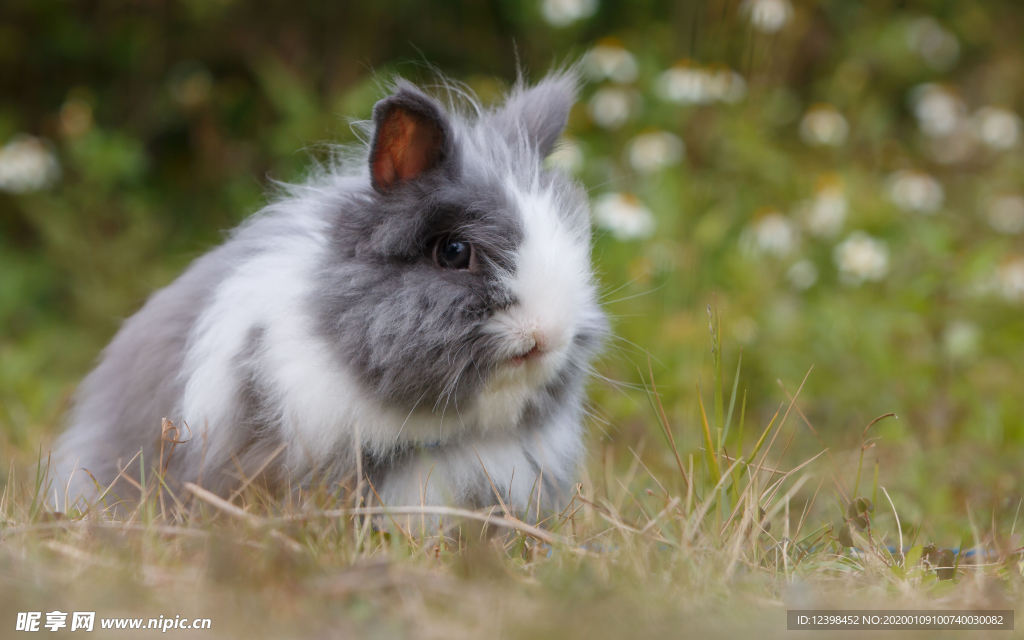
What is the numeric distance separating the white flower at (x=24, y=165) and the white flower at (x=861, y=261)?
16.2 feet

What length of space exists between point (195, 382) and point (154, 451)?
0.30 meters

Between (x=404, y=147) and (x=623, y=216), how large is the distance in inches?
90.3

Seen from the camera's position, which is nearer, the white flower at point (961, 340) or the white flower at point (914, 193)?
the white flower at point (961, 340)

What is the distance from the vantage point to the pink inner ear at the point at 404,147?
2426mm

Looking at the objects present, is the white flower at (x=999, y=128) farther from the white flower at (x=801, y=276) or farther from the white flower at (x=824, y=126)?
the white flower at (x=801, y=276)

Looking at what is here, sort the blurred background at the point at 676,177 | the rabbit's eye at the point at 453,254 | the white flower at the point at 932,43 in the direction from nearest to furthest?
the rabbit's eye at the point at 453,254 → the blurred background at the point at 676,177 → the white flower at the point at 932,43

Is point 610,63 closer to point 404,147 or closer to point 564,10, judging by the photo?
point 564,10

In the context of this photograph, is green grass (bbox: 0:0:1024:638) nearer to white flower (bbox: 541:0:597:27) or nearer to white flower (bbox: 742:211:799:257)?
white flower (bbox: 742:211:799:257)

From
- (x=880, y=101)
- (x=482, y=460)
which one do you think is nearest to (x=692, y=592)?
(x=482, y=460)

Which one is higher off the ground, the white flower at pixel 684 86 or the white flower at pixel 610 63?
the white flower at pixel 610 63

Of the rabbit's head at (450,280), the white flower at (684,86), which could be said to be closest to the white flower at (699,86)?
the white flower at (684,86)

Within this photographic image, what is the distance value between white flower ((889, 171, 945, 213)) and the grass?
3.06 metres

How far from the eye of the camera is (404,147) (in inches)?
97.4
